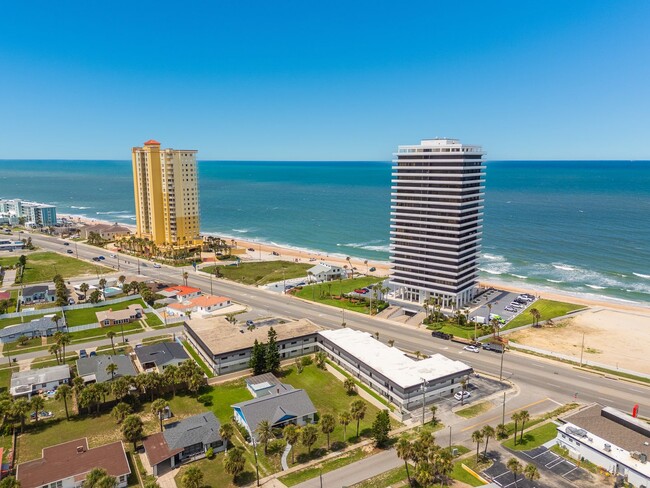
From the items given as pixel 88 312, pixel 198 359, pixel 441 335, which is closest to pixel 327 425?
pixel 198 359

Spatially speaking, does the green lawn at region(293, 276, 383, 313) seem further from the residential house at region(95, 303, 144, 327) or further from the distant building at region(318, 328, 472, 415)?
the residential house at region(95, 303, 144, 327)

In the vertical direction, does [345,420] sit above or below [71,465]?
above

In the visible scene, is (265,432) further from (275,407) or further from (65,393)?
(65,393)

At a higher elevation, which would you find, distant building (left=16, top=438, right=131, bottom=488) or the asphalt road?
distant building (left=16, top=438, right=131, bottom=488)

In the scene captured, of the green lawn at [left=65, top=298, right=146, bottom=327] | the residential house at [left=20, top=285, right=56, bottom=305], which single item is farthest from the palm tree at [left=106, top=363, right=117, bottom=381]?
the residential house at [left=20, top=285, right=56, bottom=305]

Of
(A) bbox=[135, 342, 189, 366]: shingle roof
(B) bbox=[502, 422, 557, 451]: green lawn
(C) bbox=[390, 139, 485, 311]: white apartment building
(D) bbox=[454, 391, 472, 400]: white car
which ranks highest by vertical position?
(C) bbox=[390, 139, 485, 311]: white apartment building

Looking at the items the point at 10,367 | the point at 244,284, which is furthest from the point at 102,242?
the point at 10,367

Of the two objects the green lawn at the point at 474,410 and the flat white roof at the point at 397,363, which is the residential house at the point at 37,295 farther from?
the green lawn at the point at 474,410
